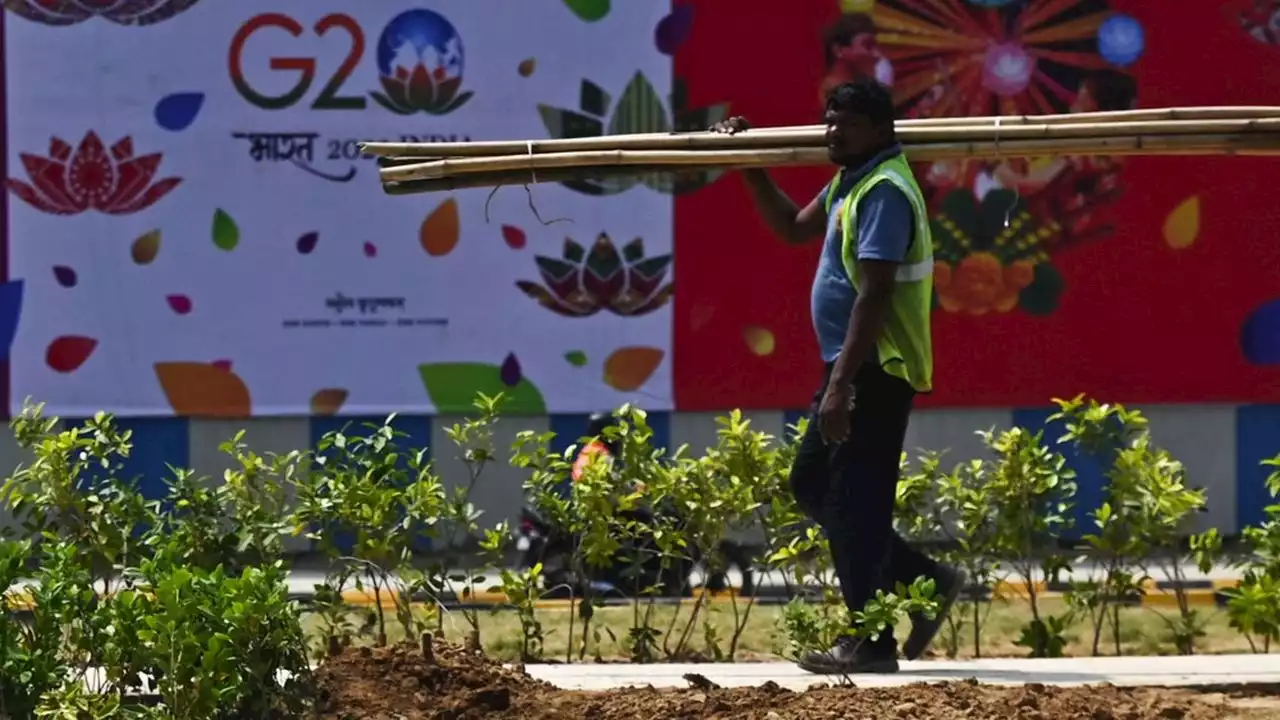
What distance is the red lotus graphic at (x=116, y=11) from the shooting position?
1095 cm

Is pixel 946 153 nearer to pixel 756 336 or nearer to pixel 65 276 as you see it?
pixel 756 336

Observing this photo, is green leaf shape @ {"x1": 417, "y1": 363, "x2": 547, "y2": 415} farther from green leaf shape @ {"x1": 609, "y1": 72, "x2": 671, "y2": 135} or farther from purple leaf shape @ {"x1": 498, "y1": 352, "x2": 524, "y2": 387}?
green leaf shape @ {"x1": 609, "y1": 72, "x2": 671, "y2": 135}

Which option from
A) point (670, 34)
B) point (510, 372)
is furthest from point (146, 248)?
point (670, 34)

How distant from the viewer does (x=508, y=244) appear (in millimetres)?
11156

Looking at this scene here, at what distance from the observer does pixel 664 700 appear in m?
5.17

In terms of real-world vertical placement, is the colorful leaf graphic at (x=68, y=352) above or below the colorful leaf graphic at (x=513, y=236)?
below

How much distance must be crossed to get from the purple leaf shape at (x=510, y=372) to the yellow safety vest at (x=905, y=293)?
17.6 feet

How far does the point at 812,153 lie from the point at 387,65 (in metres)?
5.29

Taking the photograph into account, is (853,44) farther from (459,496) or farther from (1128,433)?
(459,496)

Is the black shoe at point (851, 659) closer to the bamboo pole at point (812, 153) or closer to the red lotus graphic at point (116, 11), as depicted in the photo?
the bamboo pole at point (812, 153)

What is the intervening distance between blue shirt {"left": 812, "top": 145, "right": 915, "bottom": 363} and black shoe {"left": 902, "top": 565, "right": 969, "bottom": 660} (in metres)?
0.73

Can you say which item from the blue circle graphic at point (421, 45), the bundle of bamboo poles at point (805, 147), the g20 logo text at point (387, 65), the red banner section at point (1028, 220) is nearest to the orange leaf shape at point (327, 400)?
the g20 logo text at point (387, 65)

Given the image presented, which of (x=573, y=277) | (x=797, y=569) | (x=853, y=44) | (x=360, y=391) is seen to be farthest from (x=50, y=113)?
(x=797, y=569)

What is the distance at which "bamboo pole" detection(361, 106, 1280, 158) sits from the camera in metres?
6.03
